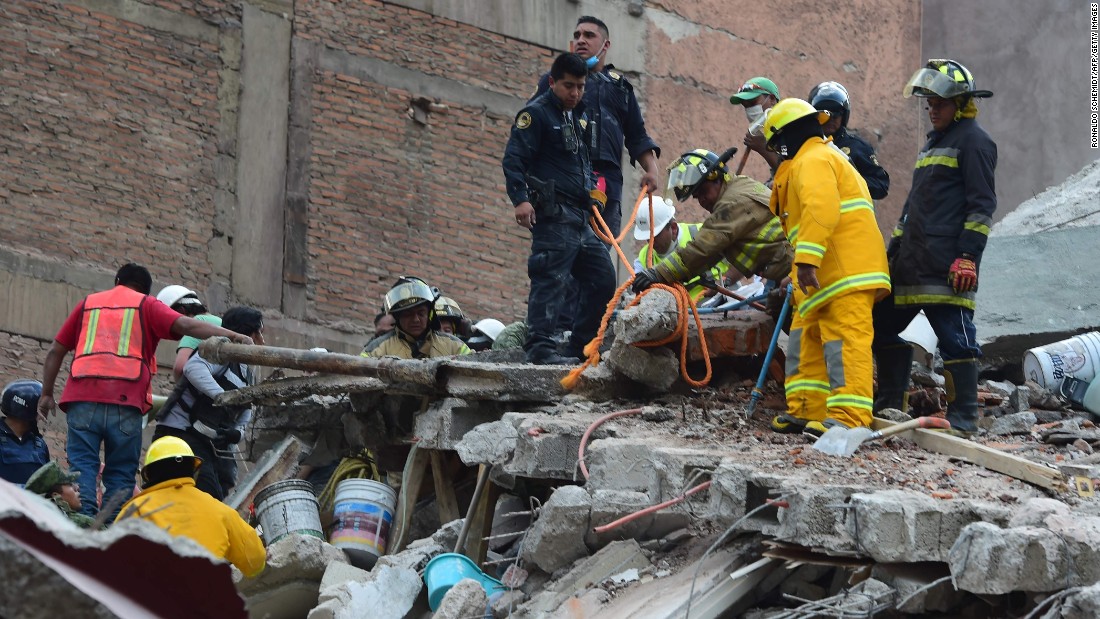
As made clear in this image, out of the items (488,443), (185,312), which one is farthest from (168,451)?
(185,312)

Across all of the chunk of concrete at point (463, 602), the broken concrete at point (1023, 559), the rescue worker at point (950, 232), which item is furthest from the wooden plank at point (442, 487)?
the broken concrete at point (1023, 559)

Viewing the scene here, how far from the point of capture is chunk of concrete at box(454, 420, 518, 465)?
761 cm

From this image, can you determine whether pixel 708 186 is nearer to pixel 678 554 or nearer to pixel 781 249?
pixel 781 249

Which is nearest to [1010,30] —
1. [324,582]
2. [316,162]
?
[316,162]

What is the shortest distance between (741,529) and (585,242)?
3302 millimetres

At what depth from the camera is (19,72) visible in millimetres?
13078

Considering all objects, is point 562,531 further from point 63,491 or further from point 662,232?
point 662,232

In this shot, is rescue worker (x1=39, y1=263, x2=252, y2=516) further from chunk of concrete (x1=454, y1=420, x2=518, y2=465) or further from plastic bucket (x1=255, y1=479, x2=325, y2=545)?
chunk of concrete (x1=454, y1=420, x2=518, y2=465)

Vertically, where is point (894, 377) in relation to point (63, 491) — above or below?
above

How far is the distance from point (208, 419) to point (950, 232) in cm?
467

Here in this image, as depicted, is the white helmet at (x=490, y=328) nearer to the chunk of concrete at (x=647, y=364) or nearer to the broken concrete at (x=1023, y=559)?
the chunk of concrete at (x=647, y=364)

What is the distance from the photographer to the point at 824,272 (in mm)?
6957

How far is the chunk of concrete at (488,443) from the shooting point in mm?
7613

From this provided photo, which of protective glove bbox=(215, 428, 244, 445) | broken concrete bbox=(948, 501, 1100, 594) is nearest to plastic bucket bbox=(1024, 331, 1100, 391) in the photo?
broken concrete bbox=(948, 501, 1100, 594)
